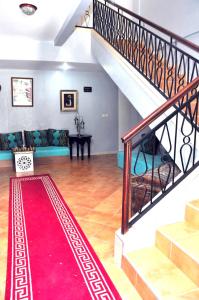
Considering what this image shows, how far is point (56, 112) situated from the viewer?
7.29 metres

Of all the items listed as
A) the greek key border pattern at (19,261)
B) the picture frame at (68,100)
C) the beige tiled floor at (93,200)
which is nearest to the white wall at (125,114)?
the beige tiled floor at (93,200)

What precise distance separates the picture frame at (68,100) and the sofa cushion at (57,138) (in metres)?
0.77

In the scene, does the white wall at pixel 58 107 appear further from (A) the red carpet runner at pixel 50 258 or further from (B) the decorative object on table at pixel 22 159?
(A) the red carpet runner at pixel 50 258

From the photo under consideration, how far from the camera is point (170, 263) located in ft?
6.54

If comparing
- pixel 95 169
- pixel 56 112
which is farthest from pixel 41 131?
pixel 95 169

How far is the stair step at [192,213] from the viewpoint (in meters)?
2.17

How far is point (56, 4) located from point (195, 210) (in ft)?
11.5

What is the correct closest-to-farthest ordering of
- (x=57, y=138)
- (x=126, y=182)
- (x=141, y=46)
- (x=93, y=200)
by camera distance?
(x=126, y=182) → (x=93, y=200) → (x=141, y=46) → (x=57, y=138)

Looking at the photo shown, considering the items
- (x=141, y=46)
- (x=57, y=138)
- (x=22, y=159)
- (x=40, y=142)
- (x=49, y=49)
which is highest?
(x=49, y=49)

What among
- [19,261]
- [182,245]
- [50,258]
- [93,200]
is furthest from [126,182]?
[93,200]

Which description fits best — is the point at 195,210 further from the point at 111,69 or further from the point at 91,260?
the point at 111,69

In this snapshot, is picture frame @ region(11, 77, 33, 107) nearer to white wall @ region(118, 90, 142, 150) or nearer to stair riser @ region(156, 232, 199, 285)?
white wall @ region(118, 90, 142, 150)

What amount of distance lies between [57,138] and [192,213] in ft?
17.3

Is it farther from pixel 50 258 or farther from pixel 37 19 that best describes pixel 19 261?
pixel 37 19
